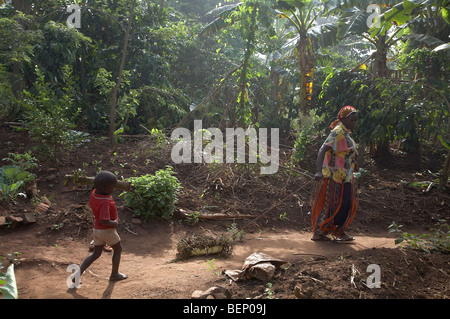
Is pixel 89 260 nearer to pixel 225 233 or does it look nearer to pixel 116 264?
pixel 116 264

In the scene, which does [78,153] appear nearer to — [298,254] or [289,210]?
[289,210]

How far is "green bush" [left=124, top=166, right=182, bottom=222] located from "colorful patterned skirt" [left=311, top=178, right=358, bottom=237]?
218cm

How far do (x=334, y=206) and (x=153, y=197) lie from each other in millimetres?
2627

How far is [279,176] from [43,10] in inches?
313

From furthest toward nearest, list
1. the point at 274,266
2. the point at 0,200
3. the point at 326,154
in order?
the point at 0,200, the point at 326,154, the point at 274,266

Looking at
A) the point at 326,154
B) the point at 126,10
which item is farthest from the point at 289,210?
the point at 126,10

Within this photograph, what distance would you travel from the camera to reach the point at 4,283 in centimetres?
285

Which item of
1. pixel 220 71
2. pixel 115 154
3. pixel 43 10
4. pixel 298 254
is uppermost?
pixel 43 10

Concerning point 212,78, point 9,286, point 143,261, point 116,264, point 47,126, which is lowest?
point 143,261

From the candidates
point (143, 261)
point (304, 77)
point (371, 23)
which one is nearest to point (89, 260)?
point (143, 261)

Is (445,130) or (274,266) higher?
(445,130)

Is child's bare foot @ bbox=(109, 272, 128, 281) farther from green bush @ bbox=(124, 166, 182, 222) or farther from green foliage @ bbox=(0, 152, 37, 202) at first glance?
green foliage @ bbox=(0, 152, 37, 202)

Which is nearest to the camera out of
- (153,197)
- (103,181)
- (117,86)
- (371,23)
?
(103,181)

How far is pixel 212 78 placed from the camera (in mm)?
12961
